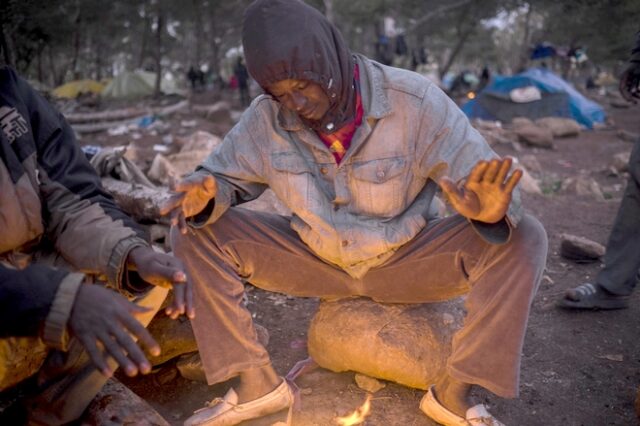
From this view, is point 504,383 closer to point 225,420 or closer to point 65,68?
point 225,420

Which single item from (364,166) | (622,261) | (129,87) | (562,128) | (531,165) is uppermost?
(364,166)

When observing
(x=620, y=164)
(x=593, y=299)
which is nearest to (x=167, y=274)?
(x=593, y=299)

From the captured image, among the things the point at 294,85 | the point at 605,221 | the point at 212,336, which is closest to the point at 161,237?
the point at 212,336

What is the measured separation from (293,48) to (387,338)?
4.42 feet

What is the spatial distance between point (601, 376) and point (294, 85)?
2.09 metres

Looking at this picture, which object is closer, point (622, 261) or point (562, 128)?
point (622, 261)

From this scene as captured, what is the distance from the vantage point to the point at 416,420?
7.91ft

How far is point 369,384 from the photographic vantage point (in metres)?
2.63

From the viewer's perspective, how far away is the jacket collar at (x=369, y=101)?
2.34 meters

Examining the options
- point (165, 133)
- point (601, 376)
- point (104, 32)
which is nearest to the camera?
point (601, 376)

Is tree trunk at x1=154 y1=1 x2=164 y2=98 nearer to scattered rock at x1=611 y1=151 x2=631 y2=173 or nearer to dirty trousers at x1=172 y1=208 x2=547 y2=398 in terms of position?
scattered rock at x1=611 y1=151 x2=631 y2=173

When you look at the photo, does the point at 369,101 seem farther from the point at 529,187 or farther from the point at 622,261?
the point at 529,187

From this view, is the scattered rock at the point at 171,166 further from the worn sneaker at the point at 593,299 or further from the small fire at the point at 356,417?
the worn sneaker at the point at 593,299

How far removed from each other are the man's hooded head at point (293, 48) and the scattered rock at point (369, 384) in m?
1.26
